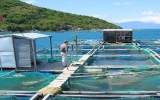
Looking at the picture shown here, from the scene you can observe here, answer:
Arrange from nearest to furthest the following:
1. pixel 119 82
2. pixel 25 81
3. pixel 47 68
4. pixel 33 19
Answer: pixel 119 82, pixel 25 81, pixel 47 68, pixel 33 19

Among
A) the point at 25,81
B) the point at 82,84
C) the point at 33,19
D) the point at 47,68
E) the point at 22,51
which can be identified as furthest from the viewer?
the point at 33,19

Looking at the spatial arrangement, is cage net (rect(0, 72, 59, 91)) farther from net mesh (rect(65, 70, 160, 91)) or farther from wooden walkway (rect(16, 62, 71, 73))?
net mesh (rect(65, 70, 160, 91))

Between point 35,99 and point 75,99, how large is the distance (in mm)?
1390

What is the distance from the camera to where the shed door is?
14.3 m

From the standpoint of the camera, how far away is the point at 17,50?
14.4 meters

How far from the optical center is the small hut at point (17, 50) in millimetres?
14289

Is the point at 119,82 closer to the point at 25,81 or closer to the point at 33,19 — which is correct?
the point at 25,81

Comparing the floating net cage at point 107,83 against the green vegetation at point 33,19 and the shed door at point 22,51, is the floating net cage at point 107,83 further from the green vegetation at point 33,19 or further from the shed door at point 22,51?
the green vegetation at point 33,19

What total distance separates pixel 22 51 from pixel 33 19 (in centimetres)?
14279

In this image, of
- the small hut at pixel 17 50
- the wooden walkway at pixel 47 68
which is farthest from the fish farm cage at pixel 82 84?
the small hut at pixel 17 50

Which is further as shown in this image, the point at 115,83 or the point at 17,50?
the point at 17,50

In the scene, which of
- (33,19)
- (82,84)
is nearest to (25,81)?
(82,84)

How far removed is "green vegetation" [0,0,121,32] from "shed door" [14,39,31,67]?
110558 millimetres

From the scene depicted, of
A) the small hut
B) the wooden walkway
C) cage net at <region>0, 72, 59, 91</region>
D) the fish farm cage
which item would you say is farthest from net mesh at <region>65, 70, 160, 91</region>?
the small hut
